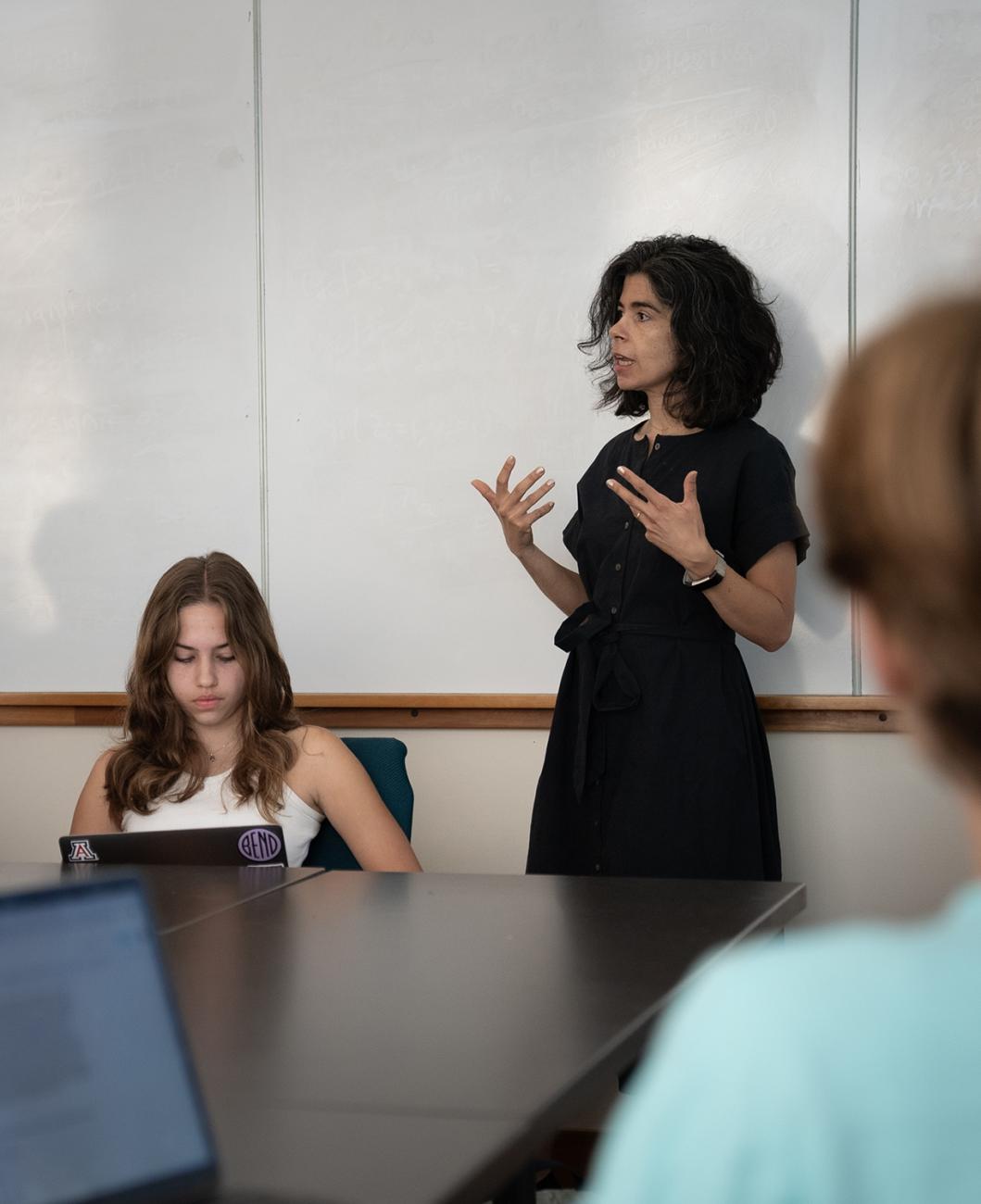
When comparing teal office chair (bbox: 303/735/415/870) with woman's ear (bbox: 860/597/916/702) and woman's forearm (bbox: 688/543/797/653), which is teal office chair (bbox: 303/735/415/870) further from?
woman's ear (bbox: 860/597/916/702)

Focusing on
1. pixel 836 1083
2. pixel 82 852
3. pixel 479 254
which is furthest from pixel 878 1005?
pixel 479 254

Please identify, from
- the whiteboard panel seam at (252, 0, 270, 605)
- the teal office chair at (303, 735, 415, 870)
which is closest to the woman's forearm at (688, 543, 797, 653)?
the teal office chair at (303, 735, 415, 870)

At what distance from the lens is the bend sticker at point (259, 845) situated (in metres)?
2.08

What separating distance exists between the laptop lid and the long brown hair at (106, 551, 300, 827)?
1.08ft

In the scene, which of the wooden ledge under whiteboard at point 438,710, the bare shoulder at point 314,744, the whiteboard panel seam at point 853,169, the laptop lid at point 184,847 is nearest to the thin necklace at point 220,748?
the bare shoulder at point 314,744

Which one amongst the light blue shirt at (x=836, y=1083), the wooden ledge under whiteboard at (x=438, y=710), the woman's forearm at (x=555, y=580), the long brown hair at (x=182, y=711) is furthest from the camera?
the wooden ledge under whiteboard at (x=438, y=710)

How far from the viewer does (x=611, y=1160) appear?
0.51 metres

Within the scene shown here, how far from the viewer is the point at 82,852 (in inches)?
83.9

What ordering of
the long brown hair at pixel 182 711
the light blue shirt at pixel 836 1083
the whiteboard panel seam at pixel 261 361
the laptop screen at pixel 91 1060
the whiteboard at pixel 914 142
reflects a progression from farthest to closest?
1. the whiteboard panel seam at pixel 261 361
2. the whiteboard at pixel 914 142
3. the long brown hair at pixel 182 711
4. the laptop screen at pixel 91 1060
5. the light blue shirt at pixel 836 1083

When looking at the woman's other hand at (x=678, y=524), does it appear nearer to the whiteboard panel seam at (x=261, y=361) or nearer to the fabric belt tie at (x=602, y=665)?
the fabric belt tie at (x=602, y=665)

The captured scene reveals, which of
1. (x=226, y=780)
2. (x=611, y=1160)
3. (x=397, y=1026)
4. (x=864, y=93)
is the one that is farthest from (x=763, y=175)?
(x=611, y=1160)

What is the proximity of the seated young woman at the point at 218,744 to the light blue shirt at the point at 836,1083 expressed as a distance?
75.1 inches

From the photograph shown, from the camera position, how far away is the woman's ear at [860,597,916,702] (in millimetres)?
513

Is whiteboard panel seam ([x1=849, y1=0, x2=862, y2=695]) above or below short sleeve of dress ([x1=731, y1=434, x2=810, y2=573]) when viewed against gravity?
above
